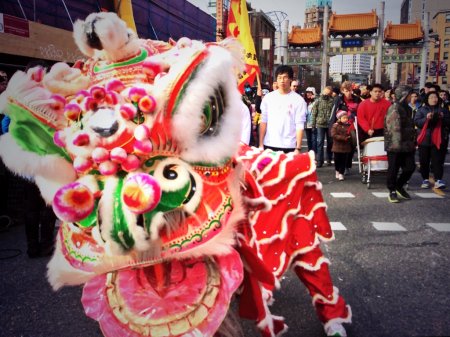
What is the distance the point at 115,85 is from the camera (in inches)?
54.7

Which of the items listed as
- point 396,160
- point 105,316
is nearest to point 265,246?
point 105,316

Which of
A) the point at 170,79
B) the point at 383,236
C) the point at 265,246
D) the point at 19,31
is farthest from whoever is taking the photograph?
the point at 19,31

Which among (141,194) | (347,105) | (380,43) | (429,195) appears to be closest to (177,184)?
(141,194)

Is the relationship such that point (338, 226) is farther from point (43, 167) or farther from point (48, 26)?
point (48, 26)

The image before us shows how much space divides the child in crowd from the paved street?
217cm

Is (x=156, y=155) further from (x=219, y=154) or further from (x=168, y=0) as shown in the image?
(x=168, y=0)

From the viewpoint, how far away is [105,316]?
1.47 metres

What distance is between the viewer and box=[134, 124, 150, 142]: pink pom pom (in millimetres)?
1292

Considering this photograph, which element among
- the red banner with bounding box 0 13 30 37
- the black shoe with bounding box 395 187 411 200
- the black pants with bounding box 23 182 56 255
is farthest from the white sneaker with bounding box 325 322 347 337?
the red banner with bounding box 0 13 30 37

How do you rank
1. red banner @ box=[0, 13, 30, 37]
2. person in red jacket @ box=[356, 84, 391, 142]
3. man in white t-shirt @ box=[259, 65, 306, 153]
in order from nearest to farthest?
man in white t-shirt @ box=[259, 65, 306, 153] → red banner @ box=[0, 13, 30, 37] → person in red jacket @ box=[356, 84, 391, 142]

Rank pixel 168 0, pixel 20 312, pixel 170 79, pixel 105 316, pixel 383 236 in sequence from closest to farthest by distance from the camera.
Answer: pixel 170 79
pixel 105 316
pixel 20 312
pixel 383 236
pixel 168 0

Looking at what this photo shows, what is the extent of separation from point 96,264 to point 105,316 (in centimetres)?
24

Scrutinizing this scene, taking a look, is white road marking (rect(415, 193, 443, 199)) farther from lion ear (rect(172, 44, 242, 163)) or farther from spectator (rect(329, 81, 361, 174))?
lion ear (rect(172, 44, 242, 163))

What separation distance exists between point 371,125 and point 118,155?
6.16 meters
